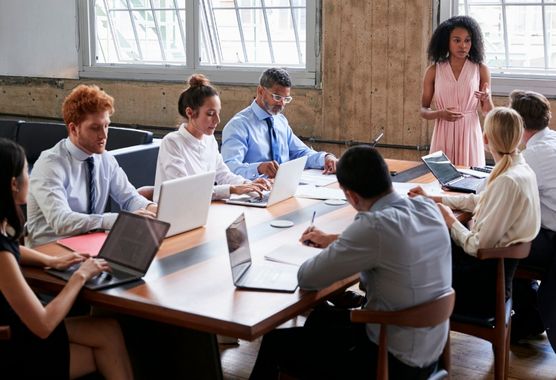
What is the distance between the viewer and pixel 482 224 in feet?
11.6

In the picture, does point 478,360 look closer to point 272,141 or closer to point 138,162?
point 272,141

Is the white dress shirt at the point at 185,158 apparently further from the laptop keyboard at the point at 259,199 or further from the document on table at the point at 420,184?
the document on table at the point at 420,184

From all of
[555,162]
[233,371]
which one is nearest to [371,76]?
[555,162]

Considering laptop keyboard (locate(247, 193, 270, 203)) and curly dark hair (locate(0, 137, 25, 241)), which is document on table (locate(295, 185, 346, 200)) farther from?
curly dark hair (locate(0, 137, 25, 241))

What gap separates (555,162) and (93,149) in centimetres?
225

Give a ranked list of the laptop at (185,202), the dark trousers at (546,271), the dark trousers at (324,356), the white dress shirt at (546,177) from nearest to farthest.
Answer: the dark trousers at (324,356)
the laptop at (185,202)
the dark trousers at (546,271)
the white dress shirt at (546,177)

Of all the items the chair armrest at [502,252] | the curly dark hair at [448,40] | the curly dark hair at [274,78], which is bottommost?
the chair armrest at [502,252]

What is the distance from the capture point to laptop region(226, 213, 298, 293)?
2.84m

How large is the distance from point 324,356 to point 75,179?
1.45 metres

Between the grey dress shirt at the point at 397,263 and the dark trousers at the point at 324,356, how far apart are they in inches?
2.3

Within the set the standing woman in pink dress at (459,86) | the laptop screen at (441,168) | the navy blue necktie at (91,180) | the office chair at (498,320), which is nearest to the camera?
the office chair at (498,320)

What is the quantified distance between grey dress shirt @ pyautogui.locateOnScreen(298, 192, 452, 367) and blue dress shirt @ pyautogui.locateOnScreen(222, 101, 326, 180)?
2.04 metres

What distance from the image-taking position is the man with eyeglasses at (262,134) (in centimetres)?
489

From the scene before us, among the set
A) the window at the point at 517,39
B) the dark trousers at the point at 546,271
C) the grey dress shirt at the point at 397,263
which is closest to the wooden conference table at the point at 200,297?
the grey dress shirt at the point at 397,263
